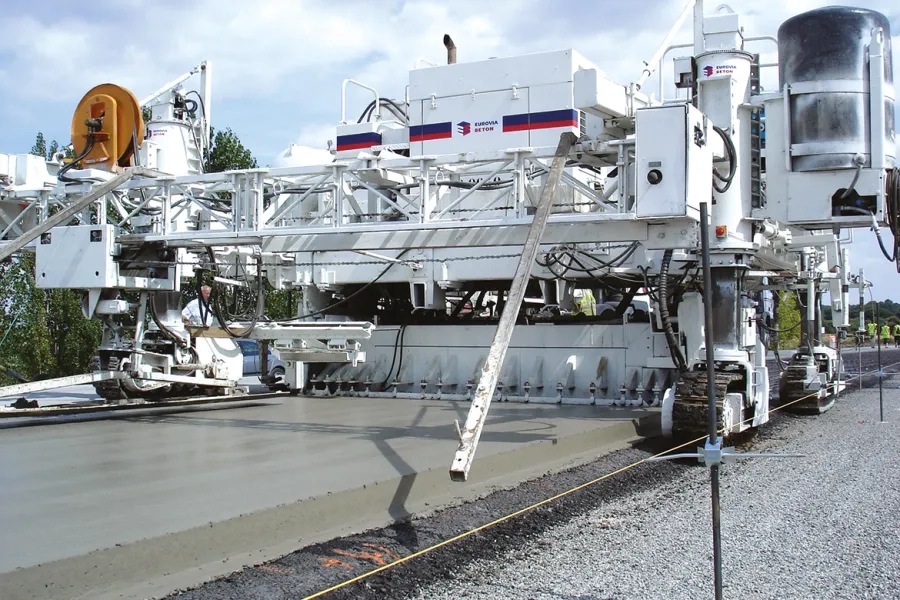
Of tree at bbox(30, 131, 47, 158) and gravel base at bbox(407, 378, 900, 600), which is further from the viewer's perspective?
tree at bbox(30, 131, 47, 158)

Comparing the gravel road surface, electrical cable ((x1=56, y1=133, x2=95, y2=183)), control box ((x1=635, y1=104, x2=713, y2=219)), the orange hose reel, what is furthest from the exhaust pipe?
the gravel road surface

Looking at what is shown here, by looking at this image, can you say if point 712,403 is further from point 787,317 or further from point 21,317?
point 787,317

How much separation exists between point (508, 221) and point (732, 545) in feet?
12.5

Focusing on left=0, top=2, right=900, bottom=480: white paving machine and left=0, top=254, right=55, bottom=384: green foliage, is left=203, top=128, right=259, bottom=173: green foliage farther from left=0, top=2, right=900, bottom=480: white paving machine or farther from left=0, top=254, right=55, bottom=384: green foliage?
left=0, top=2, right=900, bottom=480: white paving machine

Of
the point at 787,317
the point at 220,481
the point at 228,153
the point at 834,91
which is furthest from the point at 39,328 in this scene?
the point at 787,317

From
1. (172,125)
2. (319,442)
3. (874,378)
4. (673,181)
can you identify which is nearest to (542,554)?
(319,442)

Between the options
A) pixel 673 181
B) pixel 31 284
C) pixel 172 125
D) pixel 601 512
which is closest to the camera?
pixel 601 512

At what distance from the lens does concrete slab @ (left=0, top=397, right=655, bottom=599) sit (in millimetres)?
4418

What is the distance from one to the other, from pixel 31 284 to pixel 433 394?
13.0 meters

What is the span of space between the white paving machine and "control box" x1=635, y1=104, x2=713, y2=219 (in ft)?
0.06

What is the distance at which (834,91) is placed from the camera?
9188 millimetres

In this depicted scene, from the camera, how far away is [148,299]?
11.0 meters

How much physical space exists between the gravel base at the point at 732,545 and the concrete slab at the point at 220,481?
3.34ft

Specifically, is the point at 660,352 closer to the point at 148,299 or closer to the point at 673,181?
the point at 673,181
